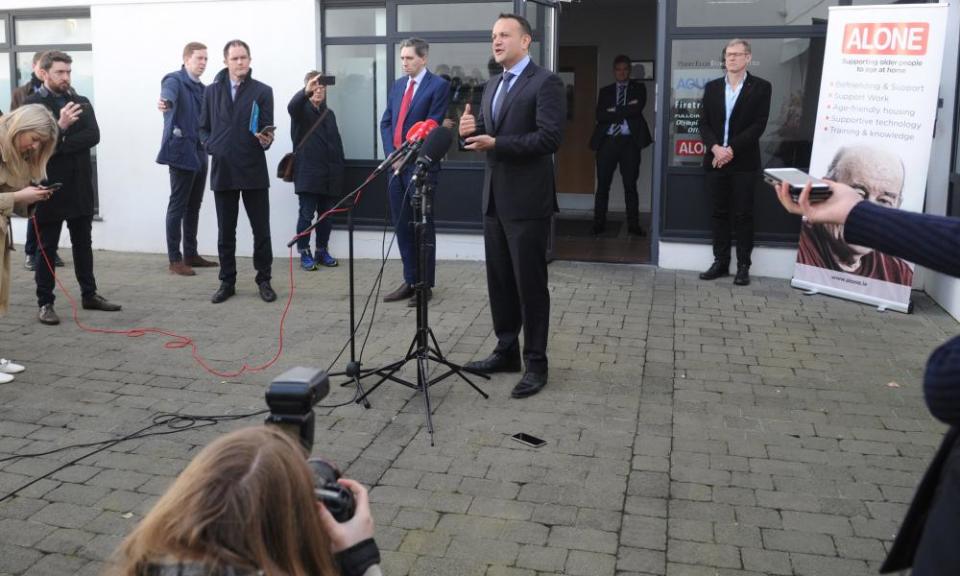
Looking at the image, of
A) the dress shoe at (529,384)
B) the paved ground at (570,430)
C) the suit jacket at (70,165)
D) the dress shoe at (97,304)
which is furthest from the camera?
the dress shoe at (97,304)

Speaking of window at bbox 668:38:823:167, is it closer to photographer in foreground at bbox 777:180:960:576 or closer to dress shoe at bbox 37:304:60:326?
dress shoe at bbox 37:304:60:326

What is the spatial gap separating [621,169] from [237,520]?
1035cm

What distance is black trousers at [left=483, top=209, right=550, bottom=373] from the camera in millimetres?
5949

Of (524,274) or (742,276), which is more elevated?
(524,274)

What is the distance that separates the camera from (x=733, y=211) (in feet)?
29.5

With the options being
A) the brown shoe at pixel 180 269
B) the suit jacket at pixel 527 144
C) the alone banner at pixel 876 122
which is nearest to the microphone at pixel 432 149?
the suit jacket at pixel 527 144

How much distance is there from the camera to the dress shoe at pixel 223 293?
27.5ft

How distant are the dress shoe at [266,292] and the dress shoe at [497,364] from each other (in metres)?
2.69

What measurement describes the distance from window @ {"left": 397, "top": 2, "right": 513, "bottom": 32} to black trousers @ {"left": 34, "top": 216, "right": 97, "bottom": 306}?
4.01 m

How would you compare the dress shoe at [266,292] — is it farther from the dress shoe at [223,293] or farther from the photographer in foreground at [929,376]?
the photographer in foreground at [929,376]

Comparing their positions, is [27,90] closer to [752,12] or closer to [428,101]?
[428,101]

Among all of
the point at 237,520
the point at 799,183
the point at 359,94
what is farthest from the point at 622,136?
the point at 237,520

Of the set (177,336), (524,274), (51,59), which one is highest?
(51,59)

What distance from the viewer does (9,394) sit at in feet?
19.6
